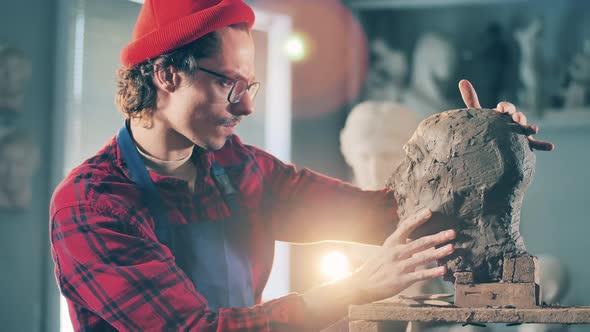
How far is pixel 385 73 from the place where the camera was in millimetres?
5820

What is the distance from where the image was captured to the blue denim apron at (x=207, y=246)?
2.04 m

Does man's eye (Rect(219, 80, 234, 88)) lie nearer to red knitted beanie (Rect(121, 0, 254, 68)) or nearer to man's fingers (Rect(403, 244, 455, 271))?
red knitted beanie (Rect(121, 0, 254, 68))

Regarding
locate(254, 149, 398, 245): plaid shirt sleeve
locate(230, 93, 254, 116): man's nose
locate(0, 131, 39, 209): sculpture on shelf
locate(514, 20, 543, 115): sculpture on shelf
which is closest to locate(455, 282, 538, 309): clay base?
locate(254, 149, 398, 245): plaid shirt sleeve

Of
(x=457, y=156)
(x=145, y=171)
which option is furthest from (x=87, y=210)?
(x=457, y=156)

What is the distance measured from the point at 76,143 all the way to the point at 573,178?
11.6ft

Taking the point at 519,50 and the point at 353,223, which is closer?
the point at 353,223

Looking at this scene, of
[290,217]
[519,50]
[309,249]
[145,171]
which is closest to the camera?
[145,171]

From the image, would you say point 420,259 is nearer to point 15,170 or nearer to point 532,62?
point 15,170

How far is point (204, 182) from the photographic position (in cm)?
219

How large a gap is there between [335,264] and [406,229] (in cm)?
215

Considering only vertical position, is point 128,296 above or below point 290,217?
below

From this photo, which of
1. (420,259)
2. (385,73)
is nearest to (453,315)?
(420,259)

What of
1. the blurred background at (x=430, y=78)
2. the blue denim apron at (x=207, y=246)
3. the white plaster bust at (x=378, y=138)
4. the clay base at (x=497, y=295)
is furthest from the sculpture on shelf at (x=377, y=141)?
the clay base at (x=497, y=295)

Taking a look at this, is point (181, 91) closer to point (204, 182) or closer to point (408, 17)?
A: point (204, 182)
